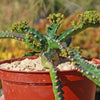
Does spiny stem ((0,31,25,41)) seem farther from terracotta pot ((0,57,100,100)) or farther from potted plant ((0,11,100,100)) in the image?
terracotta pot ((0,57,100,100))

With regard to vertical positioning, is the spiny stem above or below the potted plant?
above

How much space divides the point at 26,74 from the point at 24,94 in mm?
138

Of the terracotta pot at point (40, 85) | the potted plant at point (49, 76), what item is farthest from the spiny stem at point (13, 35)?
the terracotta pot at point (40, 85)

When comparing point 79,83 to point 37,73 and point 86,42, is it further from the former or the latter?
point 86,42

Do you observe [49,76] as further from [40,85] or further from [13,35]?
[13,35]

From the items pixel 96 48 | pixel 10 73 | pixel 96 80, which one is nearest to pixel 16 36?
pixel 10 73

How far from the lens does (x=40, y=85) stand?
102 cm

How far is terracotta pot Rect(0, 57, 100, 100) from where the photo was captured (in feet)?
3.28

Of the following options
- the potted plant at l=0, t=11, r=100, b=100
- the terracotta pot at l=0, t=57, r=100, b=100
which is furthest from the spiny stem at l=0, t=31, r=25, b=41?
the terracotta pot at l=0, t=57, r=100, b=100

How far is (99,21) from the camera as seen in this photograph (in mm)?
1130

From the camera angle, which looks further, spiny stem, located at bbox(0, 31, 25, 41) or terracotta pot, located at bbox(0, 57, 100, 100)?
spiny stem, located at bbox(0, 31, 25, 41)

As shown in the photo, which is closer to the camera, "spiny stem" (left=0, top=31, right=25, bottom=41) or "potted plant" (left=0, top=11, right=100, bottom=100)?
"potted plant" (left=0, top=11, right=100, bottom=100)

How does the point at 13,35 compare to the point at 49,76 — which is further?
the point at 13,35

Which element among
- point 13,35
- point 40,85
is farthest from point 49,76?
point 13,35
